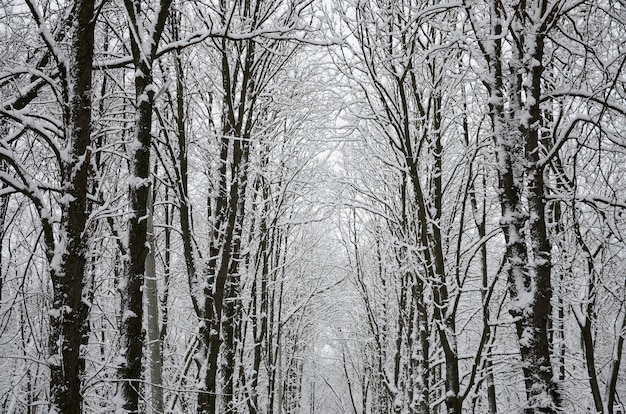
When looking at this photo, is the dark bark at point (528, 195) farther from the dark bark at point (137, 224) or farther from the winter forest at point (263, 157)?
the dark bark at point (137, 224)

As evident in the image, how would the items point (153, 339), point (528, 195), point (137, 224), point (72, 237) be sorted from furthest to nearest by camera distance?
point (153, 339)
point (528, 195)
point (137, 224)
point (72, 237)

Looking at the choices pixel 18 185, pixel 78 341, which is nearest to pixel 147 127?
pixel 18 185

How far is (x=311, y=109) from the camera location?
10227mm

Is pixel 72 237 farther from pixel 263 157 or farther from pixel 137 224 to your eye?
pixel 263 157

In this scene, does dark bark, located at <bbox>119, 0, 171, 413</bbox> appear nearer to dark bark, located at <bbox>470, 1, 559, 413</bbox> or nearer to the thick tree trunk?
the thick tree trunk

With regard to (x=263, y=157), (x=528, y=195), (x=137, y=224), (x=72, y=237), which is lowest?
(x=72, y=237)

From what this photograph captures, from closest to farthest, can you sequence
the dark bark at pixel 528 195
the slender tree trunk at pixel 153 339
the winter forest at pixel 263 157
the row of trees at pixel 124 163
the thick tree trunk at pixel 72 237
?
the thick tree trunk at pixel 72 237 < the row of trees at pixel 124 163 < the winter forest at pixel 263 157 < the dark bark at pixel 528 195 < the slender tree trunk at pixel 153 339

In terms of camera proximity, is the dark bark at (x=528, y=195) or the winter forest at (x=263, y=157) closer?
the winter forest at (x=263, y=157)

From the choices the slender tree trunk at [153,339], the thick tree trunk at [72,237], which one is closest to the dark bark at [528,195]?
the thick tree trunk at [72,237]

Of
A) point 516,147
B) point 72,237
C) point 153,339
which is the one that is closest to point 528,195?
point 516,147

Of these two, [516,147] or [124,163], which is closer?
[516,147]

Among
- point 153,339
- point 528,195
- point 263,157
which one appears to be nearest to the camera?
point 528,195

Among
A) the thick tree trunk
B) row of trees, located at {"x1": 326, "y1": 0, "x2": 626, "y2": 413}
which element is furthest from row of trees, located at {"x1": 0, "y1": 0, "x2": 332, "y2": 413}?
row of trees, located at {"x1": 326, "y1": 0, "x2": 626, "y2": 413}

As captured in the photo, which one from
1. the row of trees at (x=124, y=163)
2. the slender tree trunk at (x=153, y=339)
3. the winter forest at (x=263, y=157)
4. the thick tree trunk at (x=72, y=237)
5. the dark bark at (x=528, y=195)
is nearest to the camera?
the thick tree trunk at (x=72, y=237)
